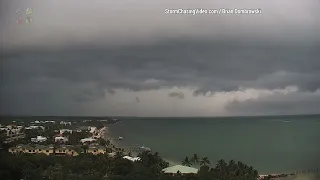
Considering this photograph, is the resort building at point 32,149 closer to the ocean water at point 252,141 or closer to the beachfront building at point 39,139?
the beachfront building at point 39,139

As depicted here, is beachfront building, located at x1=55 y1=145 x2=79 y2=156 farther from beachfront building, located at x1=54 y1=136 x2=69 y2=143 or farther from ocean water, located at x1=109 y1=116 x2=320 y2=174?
ocean water, located at x1=109 y1=116 x2=320 y2=174

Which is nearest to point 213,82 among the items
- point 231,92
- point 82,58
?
point 231,92

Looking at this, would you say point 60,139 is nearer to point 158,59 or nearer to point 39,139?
point 39,139

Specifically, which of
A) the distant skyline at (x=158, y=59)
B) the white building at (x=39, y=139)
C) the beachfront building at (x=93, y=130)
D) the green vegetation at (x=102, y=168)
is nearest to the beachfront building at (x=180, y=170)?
the green vegetation at (x=102, y=168)

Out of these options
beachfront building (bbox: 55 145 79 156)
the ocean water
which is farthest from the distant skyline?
beachfront building (bbox: 55 145 79 156)

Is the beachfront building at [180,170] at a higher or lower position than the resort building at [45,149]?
lower

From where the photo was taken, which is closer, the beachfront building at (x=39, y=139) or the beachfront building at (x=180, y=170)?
the beachfront building at (x=180, y=170)

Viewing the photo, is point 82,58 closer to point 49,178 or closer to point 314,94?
point 49,178
